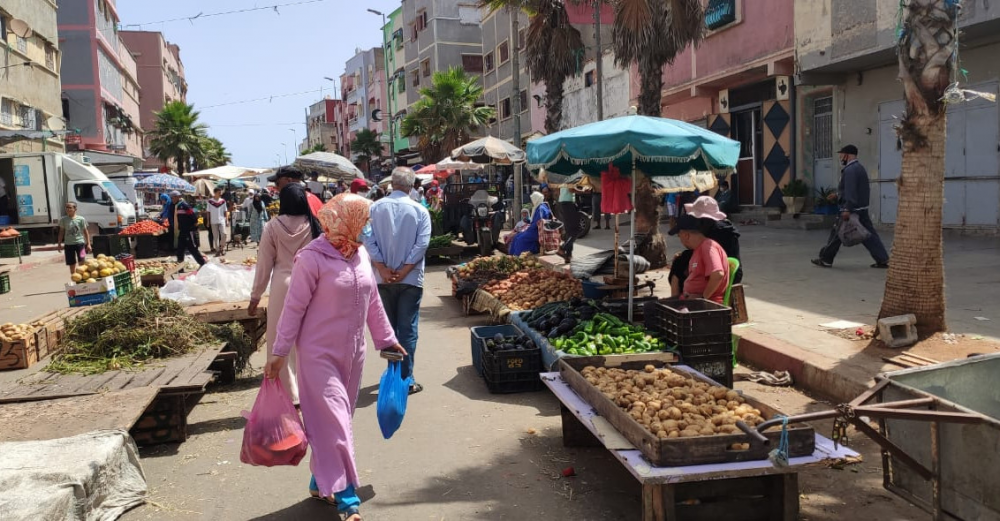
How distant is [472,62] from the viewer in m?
52.8

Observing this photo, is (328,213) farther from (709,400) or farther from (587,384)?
(709,400)

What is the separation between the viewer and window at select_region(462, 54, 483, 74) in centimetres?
5244

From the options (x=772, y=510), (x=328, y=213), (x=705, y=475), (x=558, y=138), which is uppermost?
(x=558, y=138)

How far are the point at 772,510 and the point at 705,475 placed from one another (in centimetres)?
48

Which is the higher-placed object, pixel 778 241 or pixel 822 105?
pixel 822 105

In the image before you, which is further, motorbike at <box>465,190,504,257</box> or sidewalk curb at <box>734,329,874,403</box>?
motorbike at <box>465,190,504,257</box>

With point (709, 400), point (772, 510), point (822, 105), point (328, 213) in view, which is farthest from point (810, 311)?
point (822, 105)

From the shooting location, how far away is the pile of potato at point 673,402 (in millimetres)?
3906

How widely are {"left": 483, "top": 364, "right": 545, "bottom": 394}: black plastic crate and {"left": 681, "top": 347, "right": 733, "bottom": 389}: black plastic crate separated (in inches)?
54.2

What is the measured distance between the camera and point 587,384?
472 cm

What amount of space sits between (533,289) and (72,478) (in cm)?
642

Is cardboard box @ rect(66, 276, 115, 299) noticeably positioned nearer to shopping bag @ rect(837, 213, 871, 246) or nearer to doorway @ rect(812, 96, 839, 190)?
shopping bag @ rect(837, 213, 871, 246)

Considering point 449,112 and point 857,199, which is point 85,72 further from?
point 857,199

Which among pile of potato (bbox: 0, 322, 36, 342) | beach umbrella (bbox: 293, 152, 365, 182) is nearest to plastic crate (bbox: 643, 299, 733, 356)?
pile of potato (bbox: 0, 322, 36, 342)
